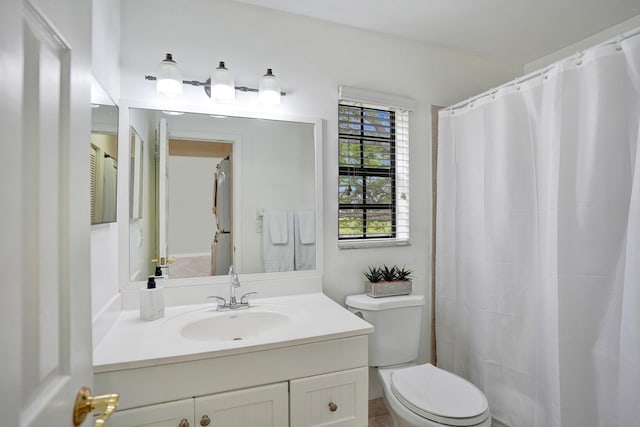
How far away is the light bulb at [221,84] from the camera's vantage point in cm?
157

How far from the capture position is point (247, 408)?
1.16 metres

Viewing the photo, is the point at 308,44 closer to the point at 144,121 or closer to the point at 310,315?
the point at 144,121

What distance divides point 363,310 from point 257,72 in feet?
4.66

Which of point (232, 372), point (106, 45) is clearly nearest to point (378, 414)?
point (232, 372)

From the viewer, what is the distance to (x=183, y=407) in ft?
3.56

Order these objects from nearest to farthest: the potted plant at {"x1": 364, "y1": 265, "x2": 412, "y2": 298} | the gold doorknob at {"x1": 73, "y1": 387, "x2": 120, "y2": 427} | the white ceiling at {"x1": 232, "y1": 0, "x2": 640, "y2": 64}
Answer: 1. the gold doorknob at {"x1": 73, "y1": 387, "x2": 120, "y2": 427}
2. the white ceiling at {"x1": 232, "y1": 0, "x2": 640, "y2": 64}
3. the potted plant at {"x1": 364, "y1": 265, "x2": 412, "y2": 298}

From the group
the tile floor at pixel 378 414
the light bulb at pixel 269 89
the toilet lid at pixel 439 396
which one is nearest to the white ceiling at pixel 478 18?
the light bulb at pixel 269 89

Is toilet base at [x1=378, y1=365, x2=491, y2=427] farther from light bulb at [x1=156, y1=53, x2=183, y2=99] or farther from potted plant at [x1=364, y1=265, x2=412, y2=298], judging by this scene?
light bulb at [x1=156, y1=53, x2=183, y2=99]

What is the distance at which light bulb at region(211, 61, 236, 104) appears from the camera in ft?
5.15

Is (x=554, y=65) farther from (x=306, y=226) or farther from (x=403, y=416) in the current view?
(x=403, y=416)

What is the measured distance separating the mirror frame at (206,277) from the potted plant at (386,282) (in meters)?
0.30

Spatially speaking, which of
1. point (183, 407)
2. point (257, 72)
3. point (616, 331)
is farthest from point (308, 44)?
point (616, 331)

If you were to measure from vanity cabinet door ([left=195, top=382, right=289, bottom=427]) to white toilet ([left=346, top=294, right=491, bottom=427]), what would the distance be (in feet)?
1.85

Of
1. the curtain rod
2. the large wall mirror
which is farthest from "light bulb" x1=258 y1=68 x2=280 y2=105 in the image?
the curtain rod
